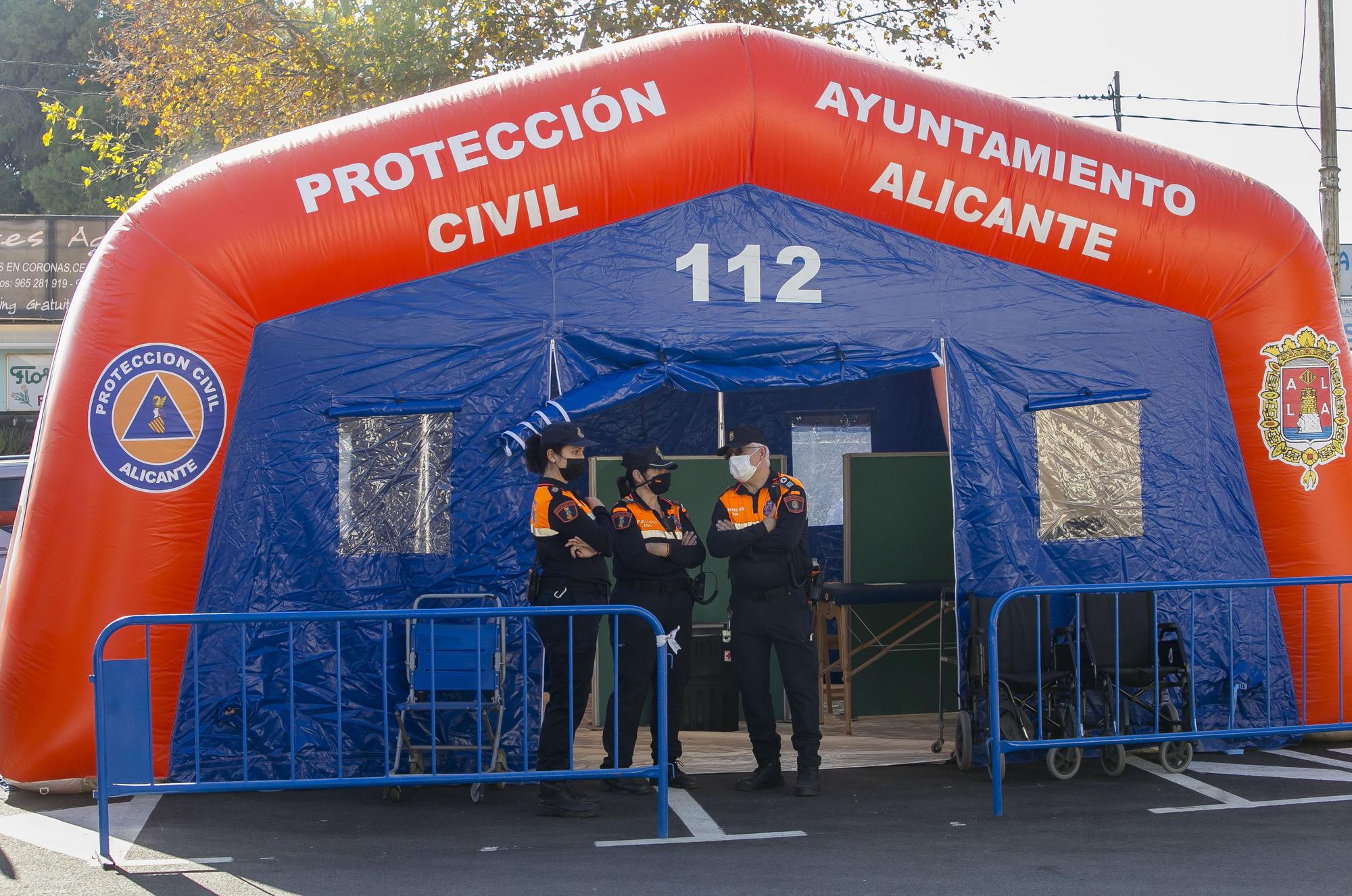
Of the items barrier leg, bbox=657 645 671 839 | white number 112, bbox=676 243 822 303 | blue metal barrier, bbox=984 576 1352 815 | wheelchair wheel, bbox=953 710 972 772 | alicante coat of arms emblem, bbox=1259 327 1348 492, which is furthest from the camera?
alicante coat of arms emblem, bbox=1259 327 1348 492

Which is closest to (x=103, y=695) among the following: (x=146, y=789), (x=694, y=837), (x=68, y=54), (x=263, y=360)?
(x=146, y=789)

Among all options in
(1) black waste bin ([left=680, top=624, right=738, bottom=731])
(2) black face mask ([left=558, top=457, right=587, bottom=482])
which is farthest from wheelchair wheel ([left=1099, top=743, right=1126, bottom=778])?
(2) black face mask ([left=558, top=457, right=587, bottom=482])

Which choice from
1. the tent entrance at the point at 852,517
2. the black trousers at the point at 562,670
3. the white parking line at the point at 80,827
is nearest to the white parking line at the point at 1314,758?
the tent entrance at the point at 852,517

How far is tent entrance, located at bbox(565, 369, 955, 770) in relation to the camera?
29.1ft

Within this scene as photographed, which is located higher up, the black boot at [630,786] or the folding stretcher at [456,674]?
the folding stretcher at [456,674]

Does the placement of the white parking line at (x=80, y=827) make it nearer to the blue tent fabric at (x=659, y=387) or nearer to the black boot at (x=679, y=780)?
the blue tent fabric at (x=659, y=387)

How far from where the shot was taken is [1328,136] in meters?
14.7

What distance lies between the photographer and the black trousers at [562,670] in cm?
650

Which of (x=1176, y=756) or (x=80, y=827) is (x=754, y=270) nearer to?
(x=1176, y=756)

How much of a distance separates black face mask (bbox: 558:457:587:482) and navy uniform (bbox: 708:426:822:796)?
2.51 feet

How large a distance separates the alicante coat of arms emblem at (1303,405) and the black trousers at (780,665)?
3.30m

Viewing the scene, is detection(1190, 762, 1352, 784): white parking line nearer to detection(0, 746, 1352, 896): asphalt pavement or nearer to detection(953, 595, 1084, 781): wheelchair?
detection(0, 746, 1352, 896): asphalt pavement

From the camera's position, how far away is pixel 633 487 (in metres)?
7.13

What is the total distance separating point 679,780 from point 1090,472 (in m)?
3.09
